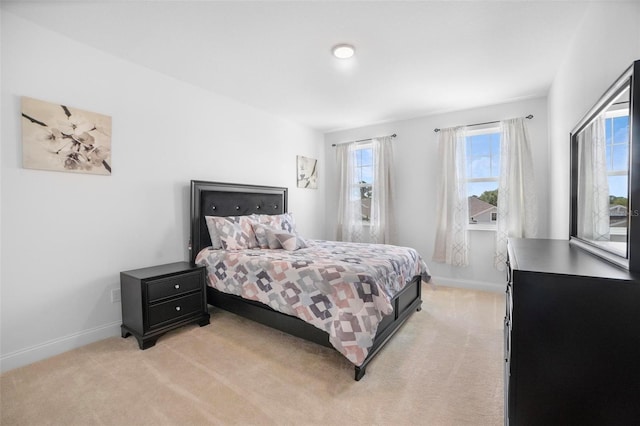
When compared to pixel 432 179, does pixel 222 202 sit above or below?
below

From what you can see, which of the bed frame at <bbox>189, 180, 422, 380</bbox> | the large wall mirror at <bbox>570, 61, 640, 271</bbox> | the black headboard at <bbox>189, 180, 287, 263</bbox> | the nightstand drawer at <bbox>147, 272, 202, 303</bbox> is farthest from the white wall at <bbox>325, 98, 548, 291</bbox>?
the nightstand drawer at <bbox>147, 272, 202, 303</bbox>

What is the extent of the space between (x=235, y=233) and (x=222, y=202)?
513 mm

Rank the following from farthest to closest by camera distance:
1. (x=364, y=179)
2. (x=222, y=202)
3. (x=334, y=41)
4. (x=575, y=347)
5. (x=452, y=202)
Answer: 1. (x=364, y=179)
2. (x=452, y=202)
3. (x=222, y=202)
4. (x=334, y=41)
5. (x=575, y=347)

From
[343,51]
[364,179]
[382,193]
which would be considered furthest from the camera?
[364,179]

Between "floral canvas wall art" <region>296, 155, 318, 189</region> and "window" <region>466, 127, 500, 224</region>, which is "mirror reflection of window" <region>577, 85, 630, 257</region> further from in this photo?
"floral canvas wall art" <region>296, 155, 318, 189</region>

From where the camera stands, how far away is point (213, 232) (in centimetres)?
304

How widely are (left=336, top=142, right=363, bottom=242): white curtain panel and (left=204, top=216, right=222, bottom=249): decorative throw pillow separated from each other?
2345 mm

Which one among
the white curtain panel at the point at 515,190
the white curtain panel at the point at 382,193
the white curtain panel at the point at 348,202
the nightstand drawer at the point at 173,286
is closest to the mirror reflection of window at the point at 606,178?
the white curtain panel at the point at 515,190

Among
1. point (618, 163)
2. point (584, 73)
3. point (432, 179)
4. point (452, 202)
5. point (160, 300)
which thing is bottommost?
point (160, 300)

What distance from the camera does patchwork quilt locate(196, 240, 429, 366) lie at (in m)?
Result: 1.87

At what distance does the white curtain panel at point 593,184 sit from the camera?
1.43 meters

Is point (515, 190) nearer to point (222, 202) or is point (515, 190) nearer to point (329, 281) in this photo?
point (329, 281)

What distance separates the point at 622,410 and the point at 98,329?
10.7 feet

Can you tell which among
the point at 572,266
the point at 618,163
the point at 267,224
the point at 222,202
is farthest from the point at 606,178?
the point at 222,202
